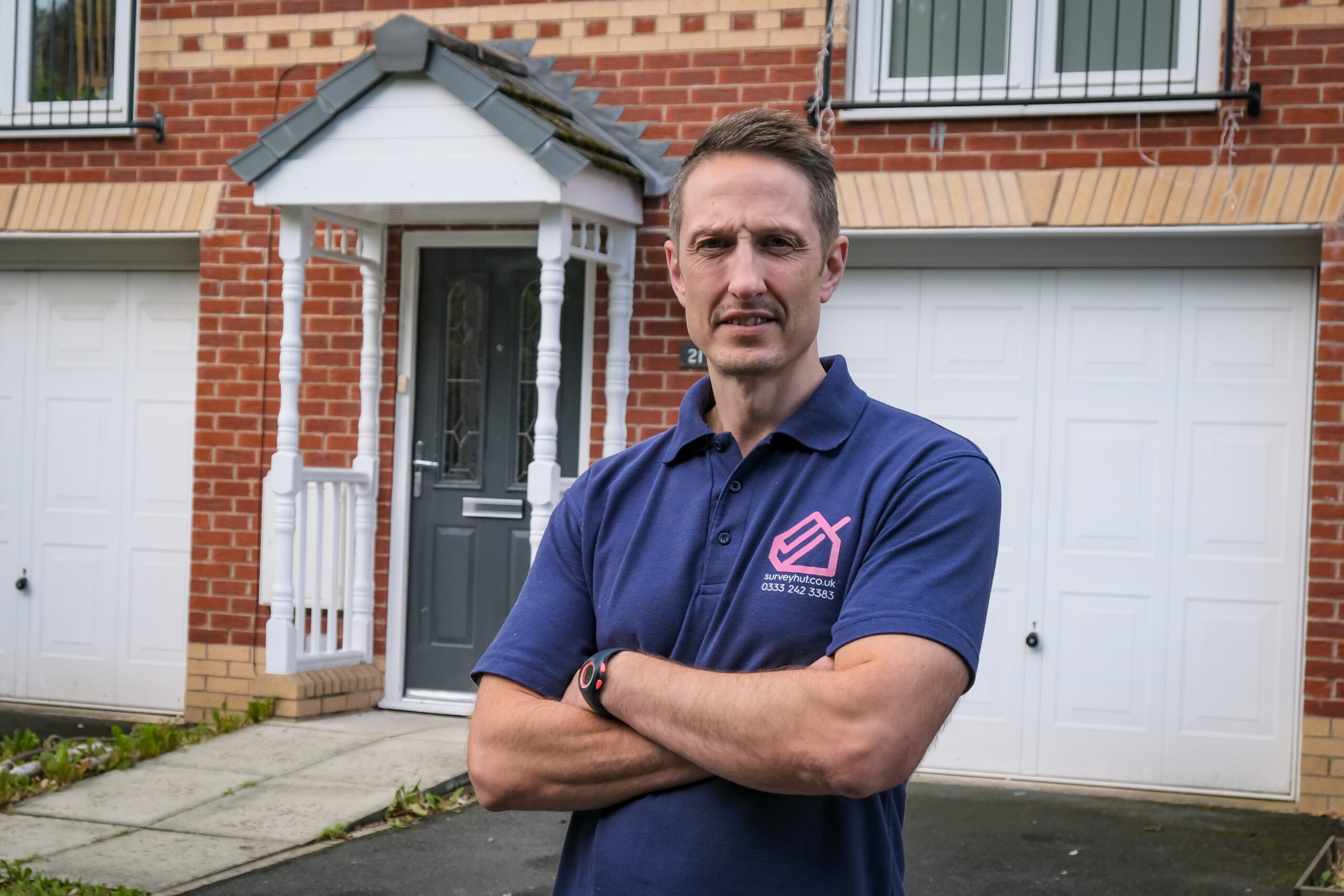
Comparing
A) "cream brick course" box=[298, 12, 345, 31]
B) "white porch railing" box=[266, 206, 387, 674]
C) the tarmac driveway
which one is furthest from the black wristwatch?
"cream brick course" box=[298, 12, 345, 31]

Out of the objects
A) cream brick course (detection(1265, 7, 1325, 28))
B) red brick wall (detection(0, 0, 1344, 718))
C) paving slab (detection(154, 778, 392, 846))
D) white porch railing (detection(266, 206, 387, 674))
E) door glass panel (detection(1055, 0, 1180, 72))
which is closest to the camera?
paving slab (detection(154, 778, 392, 846))

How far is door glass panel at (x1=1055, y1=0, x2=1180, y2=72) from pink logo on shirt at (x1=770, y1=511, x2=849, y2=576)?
16.7 ft

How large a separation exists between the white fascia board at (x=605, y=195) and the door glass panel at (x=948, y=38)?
1.37 meters

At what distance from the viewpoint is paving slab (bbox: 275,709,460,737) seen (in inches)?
263

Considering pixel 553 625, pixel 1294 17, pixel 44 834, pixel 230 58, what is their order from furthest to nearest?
pixel 230 58, pixel 1294 17, pixel 44 834, pixel 553 625

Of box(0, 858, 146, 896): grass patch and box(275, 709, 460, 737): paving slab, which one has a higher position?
box(275, 709, 460, 737): paving slab

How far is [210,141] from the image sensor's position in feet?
24.3

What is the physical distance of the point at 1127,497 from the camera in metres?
6.46

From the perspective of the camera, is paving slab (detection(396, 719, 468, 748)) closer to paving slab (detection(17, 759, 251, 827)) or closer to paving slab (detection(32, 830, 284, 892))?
paving slab (detection(17, 759, 251, 827))

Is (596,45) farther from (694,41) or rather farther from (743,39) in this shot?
(743,39)

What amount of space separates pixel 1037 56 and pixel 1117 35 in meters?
0.36

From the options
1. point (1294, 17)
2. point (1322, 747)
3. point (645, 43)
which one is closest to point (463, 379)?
point (645, 43)

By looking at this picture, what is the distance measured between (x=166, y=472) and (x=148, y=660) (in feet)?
3.48

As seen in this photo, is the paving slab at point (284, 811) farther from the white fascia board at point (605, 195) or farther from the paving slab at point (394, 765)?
the white fascia board at point (605, 195)
